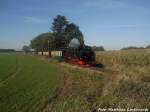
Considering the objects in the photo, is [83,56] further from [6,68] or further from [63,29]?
[63,29]

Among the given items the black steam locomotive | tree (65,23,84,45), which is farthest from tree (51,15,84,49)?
the black steam locomotive

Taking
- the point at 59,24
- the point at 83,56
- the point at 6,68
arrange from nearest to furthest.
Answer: the point at 83,56, the point at 6,68, the point at 59,24

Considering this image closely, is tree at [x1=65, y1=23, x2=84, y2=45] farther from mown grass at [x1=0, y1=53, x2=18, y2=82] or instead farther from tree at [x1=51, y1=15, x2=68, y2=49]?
mown grass at [x1=0, y1=53, x2=18, y2=82]

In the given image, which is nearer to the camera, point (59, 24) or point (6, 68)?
point (6, 68)

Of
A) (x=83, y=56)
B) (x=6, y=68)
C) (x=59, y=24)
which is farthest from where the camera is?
(x=59, y=24)

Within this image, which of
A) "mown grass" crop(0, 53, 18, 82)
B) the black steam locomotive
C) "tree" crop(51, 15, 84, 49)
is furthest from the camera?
"tree" crop(51, 15, 84, 49)

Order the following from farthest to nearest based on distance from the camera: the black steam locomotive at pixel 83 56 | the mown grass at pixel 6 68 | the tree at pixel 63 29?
the tree at pixel 63 29
the black steam locomotive at pixel 83 56
the mown grass at pixel 6 68

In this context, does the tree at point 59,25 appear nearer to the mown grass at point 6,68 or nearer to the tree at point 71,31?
the tree at point 71,31

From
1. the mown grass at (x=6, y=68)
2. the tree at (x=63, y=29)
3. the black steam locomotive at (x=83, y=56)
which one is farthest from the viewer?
the tree at (x=63, y=29)

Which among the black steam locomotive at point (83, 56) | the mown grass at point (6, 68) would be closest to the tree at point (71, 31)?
the mown grass at point (6, 68)

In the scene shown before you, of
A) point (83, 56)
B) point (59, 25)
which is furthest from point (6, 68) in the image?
point (59, 25)

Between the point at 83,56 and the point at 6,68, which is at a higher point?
the point at 83,56

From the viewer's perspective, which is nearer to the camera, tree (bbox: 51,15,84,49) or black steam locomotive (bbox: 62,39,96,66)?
black steam locomotive (bbox: 62,39,96,66)

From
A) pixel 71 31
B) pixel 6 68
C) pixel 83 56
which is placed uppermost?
pixel 71 31
